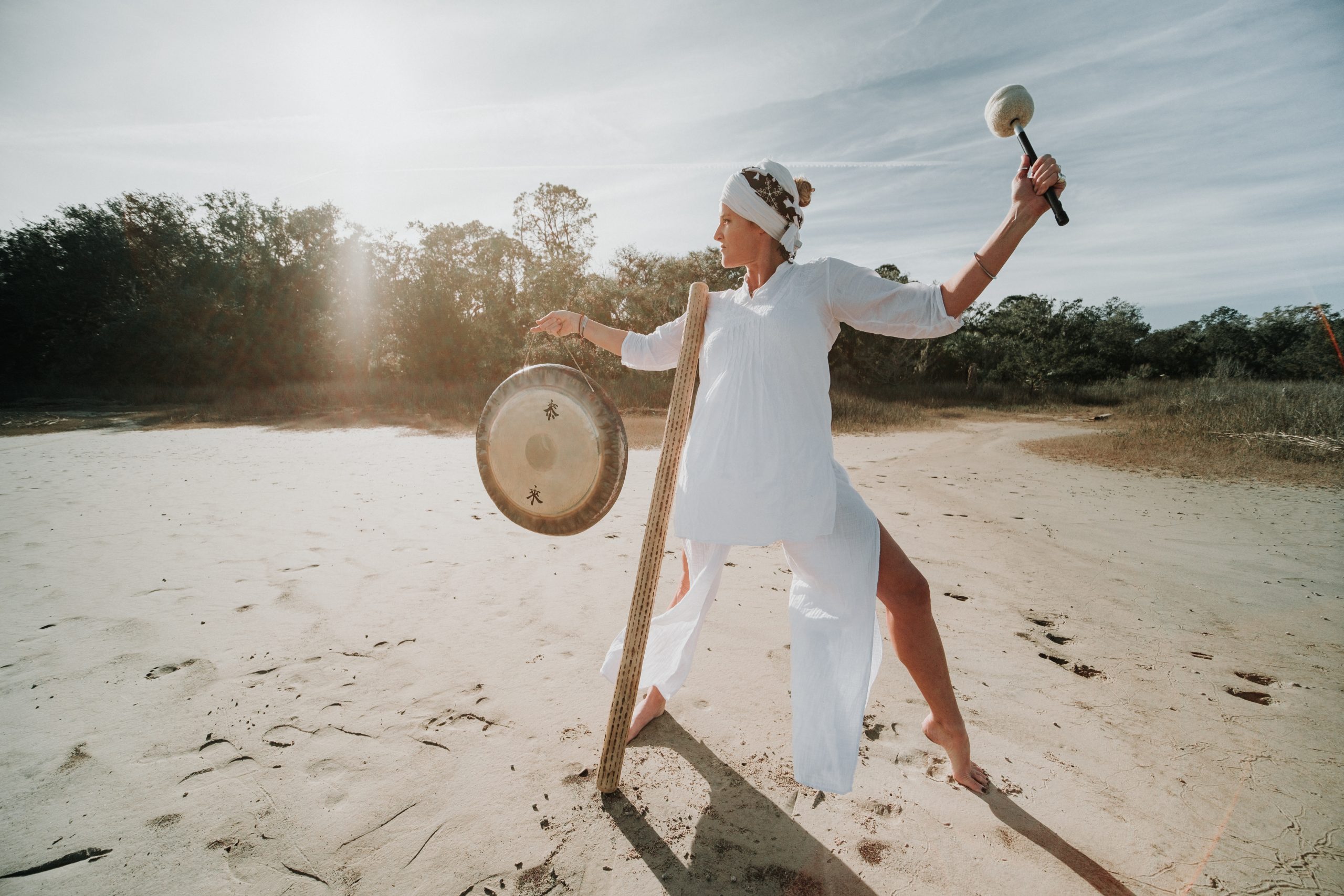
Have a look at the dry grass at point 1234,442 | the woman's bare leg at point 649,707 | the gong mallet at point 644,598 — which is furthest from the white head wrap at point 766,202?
the dry grass at point 1234,442

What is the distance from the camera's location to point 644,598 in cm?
219

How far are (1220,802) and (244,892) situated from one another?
141 inches

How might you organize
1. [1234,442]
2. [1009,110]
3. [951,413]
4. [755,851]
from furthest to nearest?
[951,413] < [1234,442] < [755,851] < [1009,110]

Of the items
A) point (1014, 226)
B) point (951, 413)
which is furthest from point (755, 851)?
point (951, 413)

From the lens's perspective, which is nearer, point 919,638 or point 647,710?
point 919,638

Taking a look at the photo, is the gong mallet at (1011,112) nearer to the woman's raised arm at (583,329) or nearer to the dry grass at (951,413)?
the woman's raised arm at (583,329)

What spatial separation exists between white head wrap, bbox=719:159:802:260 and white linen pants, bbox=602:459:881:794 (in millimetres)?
909

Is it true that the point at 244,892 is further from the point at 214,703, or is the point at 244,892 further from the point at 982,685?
the point at 982,685

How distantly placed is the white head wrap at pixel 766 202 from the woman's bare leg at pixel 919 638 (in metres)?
1.17

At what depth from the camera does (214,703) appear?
285 centimetres

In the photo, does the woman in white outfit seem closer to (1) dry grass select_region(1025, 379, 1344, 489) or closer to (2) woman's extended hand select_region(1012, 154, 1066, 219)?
(2) woman's extended hand select_region(1012, 154, 1066, 219)

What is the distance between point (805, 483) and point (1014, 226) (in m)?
1.01

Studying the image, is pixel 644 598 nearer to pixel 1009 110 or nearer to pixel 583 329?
pixel 583 329

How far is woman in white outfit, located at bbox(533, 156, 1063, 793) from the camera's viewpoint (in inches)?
78.7
